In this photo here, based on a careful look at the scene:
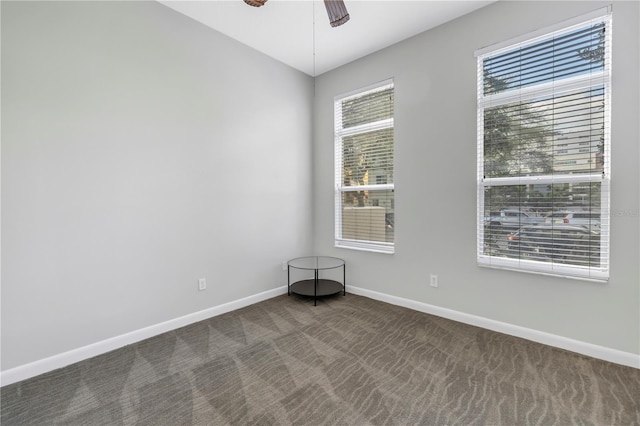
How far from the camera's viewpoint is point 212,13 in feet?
8.81

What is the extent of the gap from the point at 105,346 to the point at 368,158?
3149 millimetres

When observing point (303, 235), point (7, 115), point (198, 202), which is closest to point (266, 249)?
point (303, 235)

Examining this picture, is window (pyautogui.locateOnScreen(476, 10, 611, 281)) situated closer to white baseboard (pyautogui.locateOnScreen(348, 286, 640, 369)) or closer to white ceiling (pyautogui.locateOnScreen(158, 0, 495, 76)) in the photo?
white baseboard (pyautogui.locateOnScreen(348, 286, 640, 369))

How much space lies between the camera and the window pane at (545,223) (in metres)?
2.21

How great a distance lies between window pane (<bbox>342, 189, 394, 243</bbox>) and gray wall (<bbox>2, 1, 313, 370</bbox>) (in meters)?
1.03

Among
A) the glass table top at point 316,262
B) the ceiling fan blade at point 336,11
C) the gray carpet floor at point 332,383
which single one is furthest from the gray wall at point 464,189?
the ceiling fan blade at point 336,11

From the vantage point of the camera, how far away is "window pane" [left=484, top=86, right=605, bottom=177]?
2.19 metres

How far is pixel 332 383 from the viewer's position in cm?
190

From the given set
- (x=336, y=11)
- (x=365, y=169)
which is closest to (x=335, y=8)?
(x=336, y=11)

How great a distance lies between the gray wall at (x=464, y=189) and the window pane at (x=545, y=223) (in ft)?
0.44

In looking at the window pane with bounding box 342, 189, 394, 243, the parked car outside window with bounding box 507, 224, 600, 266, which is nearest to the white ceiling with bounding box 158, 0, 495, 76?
the window pane with bounding box 342, 189, 394, 243

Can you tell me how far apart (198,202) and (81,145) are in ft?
3.24

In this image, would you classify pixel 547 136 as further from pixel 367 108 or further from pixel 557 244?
pixel 367 108

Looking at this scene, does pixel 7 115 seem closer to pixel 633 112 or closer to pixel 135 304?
pixel 135 304
